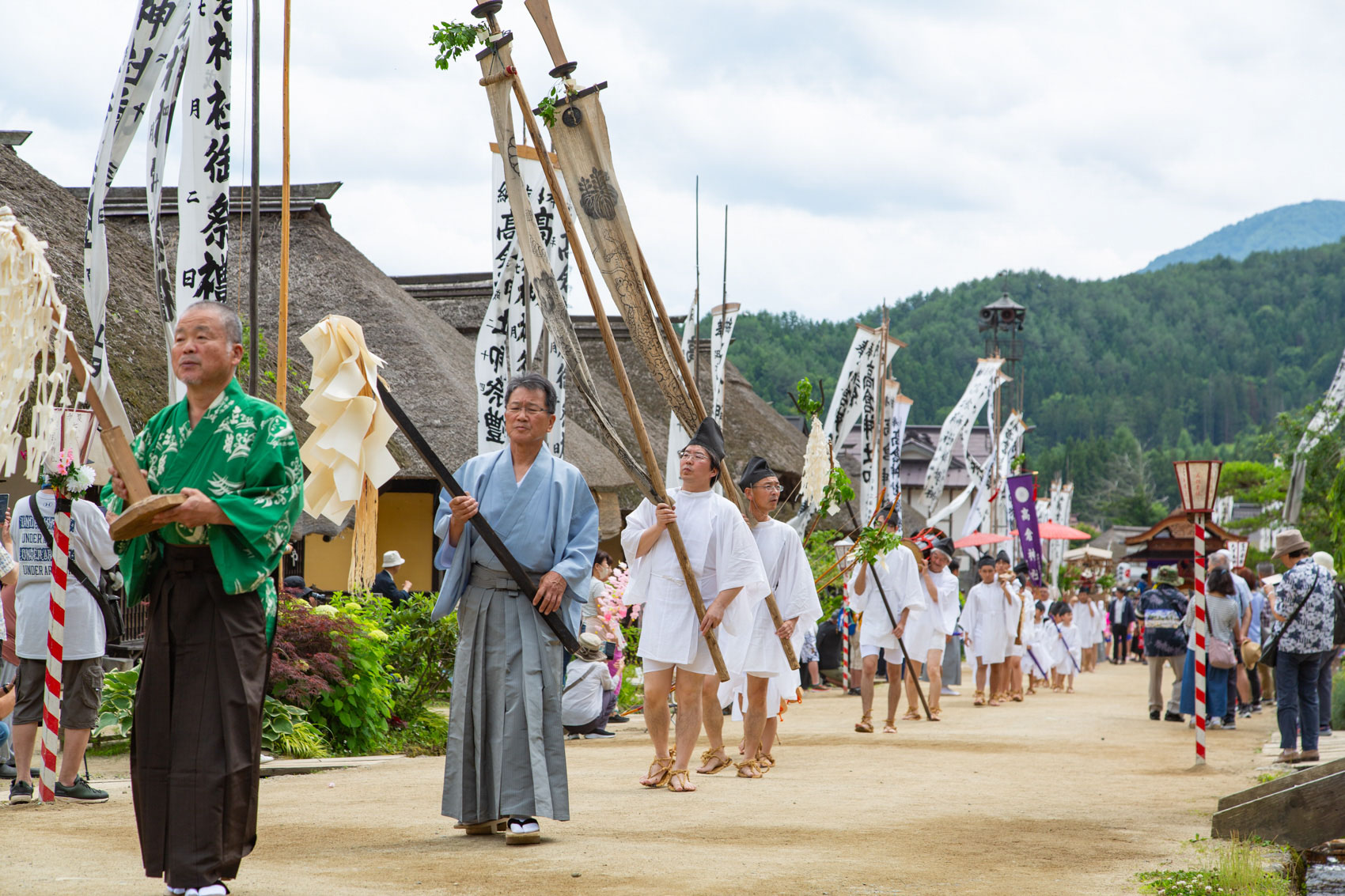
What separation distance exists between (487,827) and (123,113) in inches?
183

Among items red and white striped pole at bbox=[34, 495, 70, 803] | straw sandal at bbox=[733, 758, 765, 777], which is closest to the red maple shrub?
red and white striped pole at bbox=[34, 495, 70, 803]

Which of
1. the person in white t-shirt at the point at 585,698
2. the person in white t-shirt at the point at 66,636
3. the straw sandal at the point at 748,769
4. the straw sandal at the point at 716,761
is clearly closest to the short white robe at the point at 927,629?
the person in white t-shirt at the point at 585,698

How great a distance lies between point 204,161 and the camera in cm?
812

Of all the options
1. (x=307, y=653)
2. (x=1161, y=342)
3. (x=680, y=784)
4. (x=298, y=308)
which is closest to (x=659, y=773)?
(x=680, y=784)

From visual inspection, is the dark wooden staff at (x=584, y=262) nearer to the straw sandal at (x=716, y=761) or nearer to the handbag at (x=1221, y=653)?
the straw sandal at (x=716, y=761)

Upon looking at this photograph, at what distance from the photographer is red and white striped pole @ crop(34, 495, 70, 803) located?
6715 mm

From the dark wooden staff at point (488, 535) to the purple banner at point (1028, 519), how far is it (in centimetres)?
1810

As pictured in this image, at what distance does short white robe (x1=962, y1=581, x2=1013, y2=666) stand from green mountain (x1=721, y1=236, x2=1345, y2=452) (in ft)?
232

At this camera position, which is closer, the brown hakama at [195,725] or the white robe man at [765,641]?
the brown hakama at [195,725]

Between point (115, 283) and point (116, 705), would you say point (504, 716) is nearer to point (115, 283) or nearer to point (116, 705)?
point (116, 705)

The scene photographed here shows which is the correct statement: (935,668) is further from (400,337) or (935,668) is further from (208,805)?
(208,805)

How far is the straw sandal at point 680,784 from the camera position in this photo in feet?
23.7

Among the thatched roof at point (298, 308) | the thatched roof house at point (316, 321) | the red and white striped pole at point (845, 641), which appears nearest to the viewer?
the thatched roof at point (298, 308)

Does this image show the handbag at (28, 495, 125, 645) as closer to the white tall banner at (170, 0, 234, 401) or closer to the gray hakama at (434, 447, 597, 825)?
the white tall banner at (170, 0, 234, 401)
